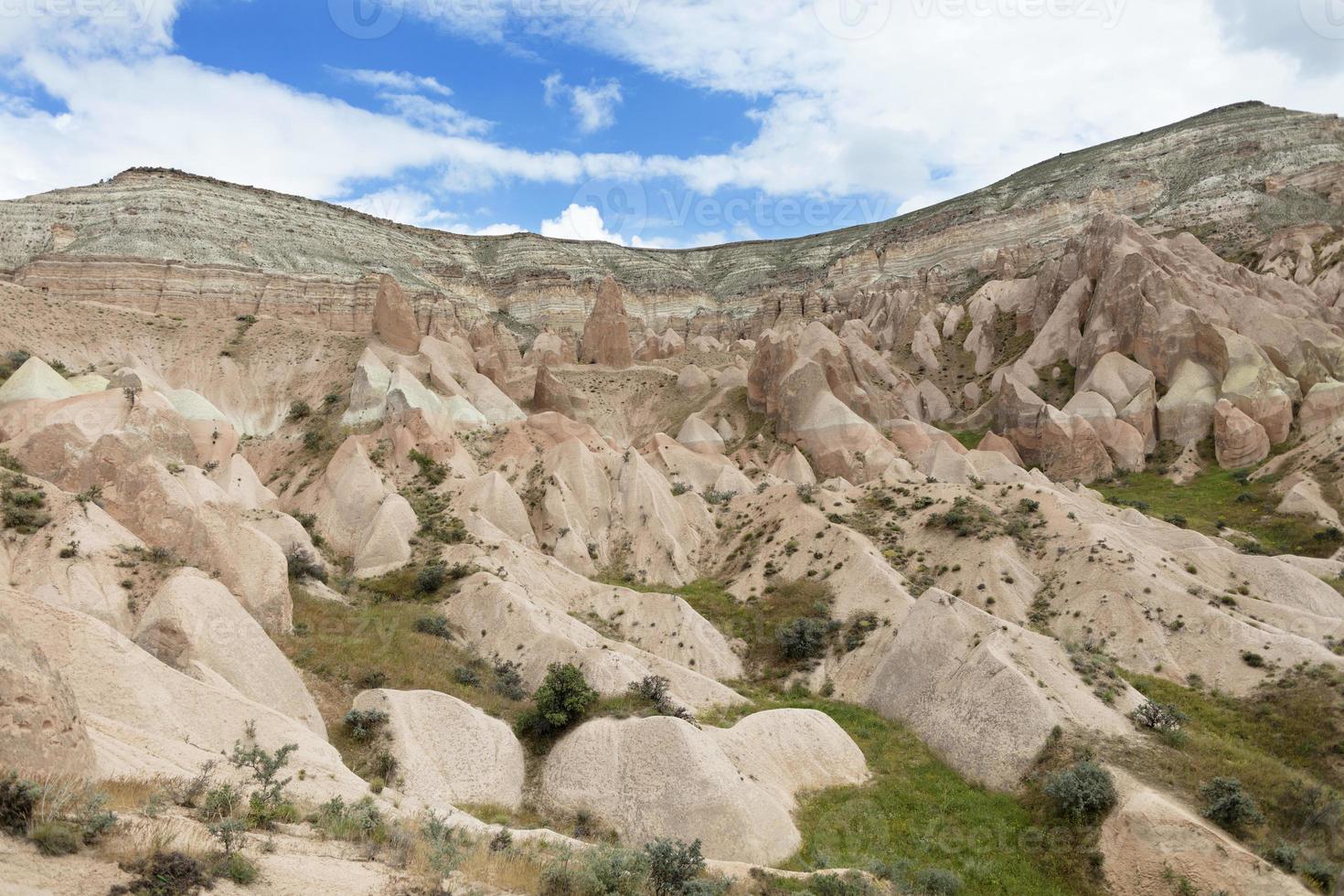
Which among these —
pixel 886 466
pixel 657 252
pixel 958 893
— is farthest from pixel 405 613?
pixel 657 252

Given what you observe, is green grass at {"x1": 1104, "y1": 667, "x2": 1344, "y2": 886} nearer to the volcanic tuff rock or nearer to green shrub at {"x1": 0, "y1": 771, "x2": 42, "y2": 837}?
green shrub at {"x1": 0, "y1": 771, "x2": 42, "y2": 837}

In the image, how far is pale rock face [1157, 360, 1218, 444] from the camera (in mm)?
59188

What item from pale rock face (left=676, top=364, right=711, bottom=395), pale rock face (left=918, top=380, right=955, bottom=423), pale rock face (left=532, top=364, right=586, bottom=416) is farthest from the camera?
pale rock face (left=918, top=380, right=955, bottom=423)

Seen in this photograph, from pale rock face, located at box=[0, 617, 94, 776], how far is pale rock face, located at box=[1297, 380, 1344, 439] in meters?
68.6

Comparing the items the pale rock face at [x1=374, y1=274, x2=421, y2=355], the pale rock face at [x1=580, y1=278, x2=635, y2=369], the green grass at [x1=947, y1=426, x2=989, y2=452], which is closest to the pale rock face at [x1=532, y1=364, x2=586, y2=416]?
the pale rock face at [x1=374, y1=274, x2=421, y2=355]

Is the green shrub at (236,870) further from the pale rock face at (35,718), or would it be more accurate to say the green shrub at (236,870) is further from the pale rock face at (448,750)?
the pale rock face at (448,750)

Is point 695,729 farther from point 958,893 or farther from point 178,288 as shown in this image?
point 178,288

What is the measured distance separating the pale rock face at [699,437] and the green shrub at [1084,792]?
44.3 meters

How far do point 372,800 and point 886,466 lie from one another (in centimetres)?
4651

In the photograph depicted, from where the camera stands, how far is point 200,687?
55.7 feet

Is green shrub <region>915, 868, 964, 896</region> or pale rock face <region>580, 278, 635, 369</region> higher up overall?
pale rock face <region>580, 278, 635, 369</region>

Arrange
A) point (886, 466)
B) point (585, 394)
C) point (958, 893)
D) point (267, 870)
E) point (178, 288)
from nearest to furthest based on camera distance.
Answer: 1. point (267, 870)
2. point (958, 893)
3. point (886, 466)
4. point (585, 394)
5. point (178, 288)

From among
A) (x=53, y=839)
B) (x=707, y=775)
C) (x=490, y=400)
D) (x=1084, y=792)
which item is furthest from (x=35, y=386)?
(x=1084, y=792)

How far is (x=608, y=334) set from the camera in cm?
8138
